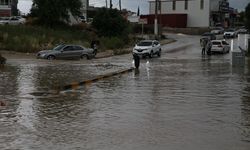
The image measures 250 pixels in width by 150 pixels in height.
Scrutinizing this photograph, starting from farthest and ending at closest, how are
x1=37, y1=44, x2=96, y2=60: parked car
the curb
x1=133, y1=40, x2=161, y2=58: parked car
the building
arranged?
the building, x1=133, y1=40, x2=161, y2=58: parked car, x1=37, y1=44, x2=96, y2=60: parked car, the curb

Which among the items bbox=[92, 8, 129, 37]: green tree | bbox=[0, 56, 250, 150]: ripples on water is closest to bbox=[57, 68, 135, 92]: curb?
bbox=[0, 56, 250, 150]: ripples on water

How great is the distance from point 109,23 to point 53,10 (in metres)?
8.04

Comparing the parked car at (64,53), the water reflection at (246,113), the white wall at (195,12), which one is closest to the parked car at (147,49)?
the parked car at (64,53)

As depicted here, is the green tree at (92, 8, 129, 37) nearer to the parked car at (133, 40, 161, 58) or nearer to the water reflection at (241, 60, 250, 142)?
the parked car at (133, 40, 161, 58)

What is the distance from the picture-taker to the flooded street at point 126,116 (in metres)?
11.0

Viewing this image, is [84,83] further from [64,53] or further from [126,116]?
[64,53]

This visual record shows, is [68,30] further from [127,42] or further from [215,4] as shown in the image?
[215,4]

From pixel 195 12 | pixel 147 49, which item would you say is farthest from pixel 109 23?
pixel 195 12

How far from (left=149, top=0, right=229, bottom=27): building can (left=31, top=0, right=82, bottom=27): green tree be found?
41.9 m

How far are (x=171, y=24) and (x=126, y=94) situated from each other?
9739cm

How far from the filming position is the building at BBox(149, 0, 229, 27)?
371 ft

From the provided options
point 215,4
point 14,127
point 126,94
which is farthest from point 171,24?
point 14,127

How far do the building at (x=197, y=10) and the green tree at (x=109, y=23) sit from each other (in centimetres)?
3690

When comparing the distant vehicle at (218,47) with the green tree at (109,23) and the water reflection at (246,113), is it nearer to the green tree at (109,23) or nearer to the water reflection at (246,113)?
the green tree at (109,23)
